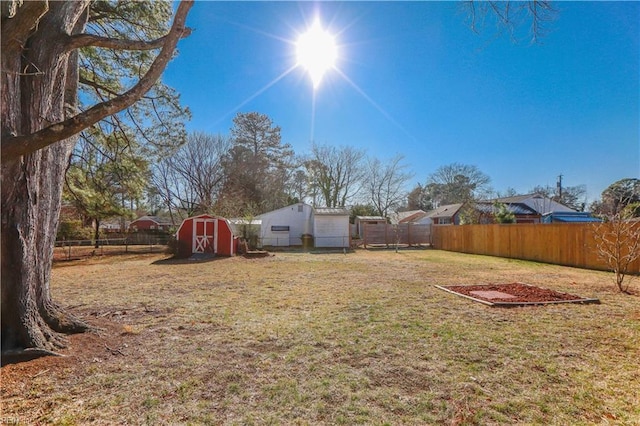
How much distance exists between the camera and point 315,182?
30703mm

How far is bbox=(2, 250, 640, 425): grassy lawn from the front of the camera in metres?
2.27

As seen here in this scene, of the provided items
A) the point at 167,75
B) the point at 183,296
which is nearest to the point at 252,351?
the point at 183,296

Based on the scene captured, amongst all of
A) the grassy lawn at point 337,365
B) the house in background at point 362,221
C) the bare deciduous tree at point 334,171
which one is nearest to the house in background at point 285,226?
the house in background at point 362,221

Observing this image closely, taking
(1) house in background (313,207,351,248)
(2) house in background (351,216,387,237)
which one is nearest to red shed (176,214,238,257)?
(1) house in background (313,207,351,248)

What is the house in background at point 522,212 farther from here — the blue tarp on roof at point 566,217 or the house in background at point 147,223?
the house in background at point 147,223

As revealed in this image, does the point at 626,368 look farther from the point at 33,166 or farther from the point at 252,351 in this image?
the point at 33,166

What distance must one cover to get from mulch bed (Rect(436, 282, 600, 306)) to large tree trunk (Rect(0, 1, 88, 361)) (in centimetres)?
701

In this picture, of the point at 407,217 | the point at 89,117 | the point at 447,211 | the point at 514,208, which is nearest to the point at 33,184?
the point at 89,117

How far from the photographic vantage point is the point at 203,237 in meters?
16.1

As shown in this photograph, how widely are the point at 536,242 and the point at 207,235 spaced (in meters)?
16.5

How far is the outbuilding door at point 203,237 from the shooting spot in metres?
16.1

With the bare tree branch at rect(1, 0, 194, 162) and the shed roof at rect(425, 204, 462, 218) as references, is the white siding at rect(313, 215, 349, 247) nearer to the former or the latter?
the shed roof at rect(425, 204, 462, 218)

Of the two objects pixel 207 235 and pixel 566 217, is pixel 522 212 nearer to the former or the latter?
pixel 566 217

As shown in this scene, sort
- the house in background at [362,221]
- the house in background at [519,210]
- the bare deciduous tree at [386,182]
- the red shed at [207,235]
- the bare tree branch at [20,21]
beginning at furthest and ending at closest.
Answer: the bare deciduous tree at [386,182], the house in background at [362,221], the house in background at [519,210], the red shed at [207,235], the bare tree branch at [20,21]
